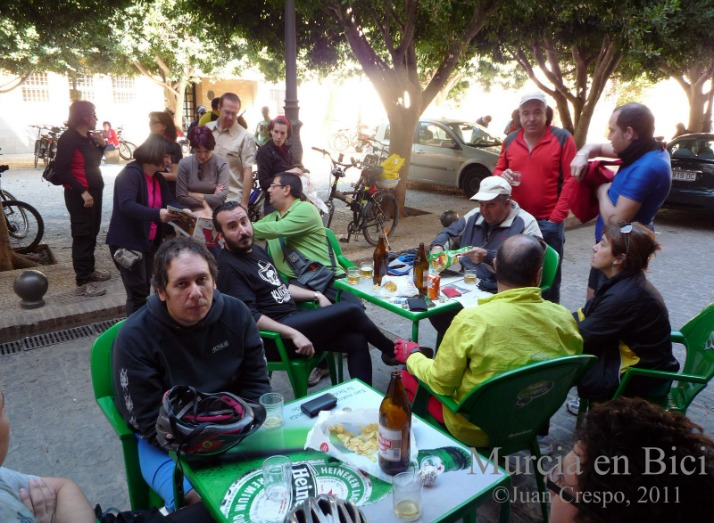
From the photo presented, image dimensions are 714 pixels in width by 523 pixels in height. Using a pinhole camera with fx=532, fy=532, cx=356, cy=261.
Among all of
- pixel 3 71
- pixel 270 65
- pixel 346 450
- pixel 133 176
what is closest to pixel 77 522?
pixel 346 450

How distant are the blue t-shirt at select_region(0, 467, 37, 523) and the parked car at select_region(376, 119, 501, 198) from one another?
1083cm

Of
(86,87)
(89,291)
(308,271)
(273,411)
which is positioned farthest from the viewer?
(86,87)

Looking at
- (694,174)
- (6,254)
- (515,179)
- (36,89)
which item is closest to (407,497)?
(515,179)

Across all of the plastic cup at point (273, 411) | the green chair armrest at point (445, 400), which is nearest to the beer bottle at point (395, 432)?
the plastic cup at point (273, 411)

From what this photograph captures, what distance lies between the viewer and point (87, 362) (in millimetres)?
4316

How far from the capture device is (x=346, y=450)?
188cm

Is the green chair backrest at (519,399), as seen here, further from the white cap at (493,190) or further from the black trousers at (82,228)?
the black trousers at (82,228)

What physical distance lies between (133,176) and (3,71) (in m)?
17.3

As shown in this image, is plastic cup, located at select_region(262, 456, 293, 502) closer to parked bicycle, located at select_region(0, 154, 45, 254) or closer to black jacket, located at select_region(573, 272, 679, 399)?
black jacket, located at select_region(573, 272, 679, 399)

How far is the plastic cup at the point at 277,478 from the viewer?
167 cm

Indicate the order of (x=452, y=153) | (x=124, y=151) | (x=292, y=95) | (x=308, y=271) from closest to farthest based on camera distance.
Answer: (x=308, y=271) < (x=292, y=95) < (x=452, y=153) < (x=124, y=151)

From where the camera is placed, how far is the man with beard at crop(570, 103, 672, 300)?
347cm

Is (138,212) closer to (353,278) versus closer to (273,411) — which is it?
(353,278)

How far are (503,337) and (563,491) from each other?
3.40ft
